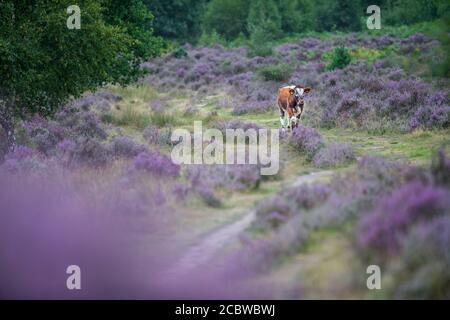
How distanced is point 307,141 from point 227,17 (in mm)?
49170

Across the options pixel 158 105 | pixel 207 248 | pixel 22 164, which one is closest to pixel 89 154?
pixel 22 164

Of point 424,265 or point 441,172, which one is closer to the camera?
point 424,265

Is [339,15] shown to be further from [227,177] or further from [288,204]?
[288,204]

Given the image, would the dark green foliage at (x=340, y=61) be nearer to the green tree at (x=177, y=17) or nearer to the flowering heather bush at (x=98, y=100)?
the flowering heather bush at (x=98, y=100)

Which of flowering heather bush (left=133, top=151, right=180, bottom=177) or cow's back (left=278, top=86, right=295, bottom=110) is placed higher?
cow's back (left=278, top=86, right=295, bottom=110)

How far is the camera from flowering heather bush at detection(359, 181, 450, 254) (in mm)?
7633

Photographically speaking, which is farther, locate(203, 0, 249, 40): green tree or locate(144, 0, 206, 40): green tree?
→ locate(203, 0, 249, 40): green tree

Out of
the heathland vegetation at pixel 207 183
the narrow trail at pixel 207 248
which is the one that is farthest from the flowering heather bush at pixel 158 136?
the narrow trail at pixel 207 248

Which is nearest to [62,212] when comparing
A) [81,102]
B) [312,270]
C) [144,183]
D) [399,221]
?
[144,183]

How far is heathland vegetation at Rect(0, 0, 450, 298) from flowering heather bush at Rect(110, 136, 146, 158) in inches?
3.2

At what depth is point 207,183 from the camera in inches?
443

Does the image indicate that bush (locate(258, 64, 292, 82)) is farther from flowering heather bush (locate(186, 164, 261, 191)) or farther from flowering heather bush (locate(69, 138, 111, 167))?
flowering heather bush (locate(186, 164, 261, 191))

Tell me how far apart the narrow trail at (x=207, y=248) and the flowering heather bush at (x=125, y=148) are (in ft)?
17.1

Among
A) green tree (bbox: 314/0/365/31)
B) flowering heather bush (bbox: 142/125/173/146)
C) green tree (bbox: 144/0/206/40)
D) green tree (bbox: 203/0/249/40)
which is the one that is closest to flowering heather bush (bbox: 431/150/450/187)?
flowering heather bush (bbox: 142/125/173/146)
